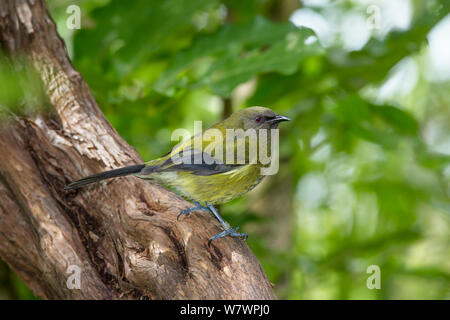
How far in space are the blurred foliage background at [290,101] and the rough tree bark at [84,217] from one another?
2.15 feet

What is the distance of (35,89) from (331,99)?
1.96 metres

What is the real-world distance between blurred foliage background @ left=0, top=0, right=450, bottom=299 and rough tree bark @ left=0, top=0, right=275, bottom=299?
655mm

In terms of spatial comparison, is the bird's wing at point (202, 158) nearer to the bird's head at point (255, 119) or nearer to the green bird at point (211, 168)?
the green bird at point (211, 168)

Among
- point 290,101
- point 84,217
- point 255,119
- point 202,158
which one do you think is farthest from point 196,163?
point 290,101

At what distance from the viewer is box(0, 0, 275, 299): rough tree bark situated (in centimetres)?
221

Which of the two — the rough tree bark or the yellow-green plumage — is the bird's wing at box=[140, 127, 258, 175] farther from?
the rough tree bark

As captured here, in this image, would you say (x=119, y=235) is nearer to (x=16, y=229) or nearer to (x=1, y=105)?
(x=16, y=229)

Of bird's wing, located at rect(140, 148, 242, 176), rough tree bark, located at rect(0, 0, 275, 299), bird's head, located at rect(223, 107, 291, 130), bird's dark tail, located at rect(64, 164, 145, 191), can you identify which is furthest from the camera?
bird's head, located at rect(223, 107, 291, 130)

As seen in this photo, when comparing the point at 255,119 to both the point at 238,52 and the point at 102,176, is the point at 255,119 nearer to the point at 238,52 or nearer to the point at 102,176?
the point at 238,52

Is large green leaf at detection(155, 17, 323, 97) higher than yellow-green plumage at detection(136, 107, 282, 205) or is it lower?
higher

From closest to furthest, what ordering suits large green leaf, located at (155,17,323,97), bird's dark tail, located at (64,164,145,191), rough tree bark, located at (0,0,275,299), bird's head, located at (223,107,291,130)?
rough tree bark, located at (0,0,275,299), bird's dark tail, located at (64,164,145,191), large green leaf, located at (155,17,323,97), bird's head, located at (223,107,291,130)

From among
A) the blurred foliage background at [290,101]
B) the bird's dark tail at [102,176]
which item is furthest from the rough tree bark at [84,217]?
the blurred foliage background at [290,101]

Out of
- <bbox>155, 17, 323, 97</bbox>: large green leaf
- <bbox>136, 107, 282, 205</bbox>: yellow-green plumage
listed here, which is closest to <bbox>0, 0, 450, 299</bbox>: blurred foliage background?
<bbox>155, 17, 323, 97</bbox>: large green leaf

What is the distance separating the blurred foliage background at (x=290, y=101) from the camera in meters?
3.13
